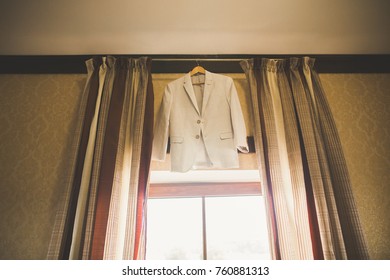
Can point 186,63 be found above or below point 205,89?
above

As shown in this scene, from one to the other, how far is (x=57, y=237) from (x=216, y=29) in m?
1.91

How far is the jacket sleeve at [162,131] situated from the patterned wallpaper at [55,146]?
0.28 metres

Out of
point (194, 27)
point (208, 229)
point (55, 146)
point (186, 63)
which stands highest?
point (194, 27)

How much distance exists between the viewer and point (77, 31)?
1.95 meters

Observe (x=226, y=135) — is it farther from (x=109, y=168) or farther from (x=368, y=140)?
(x=368, y=140)

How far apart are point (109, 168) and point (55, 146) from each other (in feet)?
2.08

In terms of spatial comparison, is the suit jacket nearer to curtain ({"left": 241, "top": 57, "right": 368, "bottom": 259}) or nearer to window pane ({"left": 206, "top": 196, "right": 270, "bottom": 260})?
curtain ({"left": 241, "top": 57, "right": 368, "bottom": 259})

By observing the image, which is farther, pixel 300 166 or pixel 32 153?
pixel 32 153

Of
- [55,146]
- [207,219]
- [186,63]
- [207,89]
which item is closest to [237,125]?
[207,89]

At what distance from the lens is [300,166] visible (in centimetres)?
163

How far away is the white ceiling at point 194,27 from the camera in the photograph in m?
1.77

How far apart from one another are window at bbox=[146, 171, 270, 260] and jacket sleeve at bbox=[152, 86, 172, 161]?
1.76 feet

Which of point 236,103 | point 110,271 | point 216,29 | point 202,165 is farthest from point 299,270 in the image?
point 216,29

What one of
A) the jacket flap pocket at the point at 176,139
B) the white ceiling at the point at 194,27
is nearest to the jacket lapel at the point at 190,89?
the jacket flap pocket at the point at 176,139
